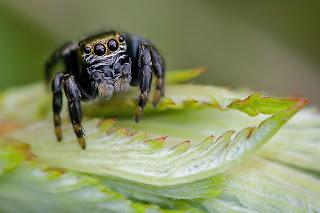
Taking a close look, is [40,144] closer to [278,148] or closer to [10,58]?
[278,148]

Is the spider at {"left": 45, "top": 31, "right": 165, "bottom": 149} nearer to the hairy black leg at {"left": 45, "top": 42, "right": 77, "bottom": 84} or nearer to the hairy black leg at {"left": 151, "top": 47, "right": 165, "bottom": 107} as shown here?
the hairy black leg at {"left": 151, "top": 47, "right": 165, "bottom": 107}

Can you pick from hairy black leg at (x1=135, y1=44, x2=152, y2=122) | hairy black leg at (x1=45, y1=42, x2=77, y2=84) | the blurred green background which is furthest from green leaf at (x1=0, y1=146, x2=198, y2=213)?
the blurred green background

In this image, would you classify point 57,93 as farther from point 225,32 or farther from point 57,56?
point 225,32

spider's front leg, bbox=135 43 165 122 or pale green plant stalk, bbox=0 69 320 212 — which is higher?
spider's front leg, bbox=135 43 165 122

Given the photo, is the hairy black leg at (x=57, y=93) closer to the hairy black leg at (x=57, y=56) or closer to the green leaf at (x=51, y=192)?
the green leaf at (x=51, y=192)

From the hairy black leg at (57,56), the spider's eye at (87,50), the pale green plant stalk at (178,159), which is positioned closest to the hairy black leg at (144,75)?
the pale green plant stalk at (178,159)

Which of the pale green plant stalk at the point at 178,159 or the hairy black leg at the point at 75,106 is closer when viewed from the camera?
the pale green plant stalk at the point at 178,159

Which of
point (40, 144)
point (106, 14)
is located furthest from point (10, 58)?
point (40, 144)
